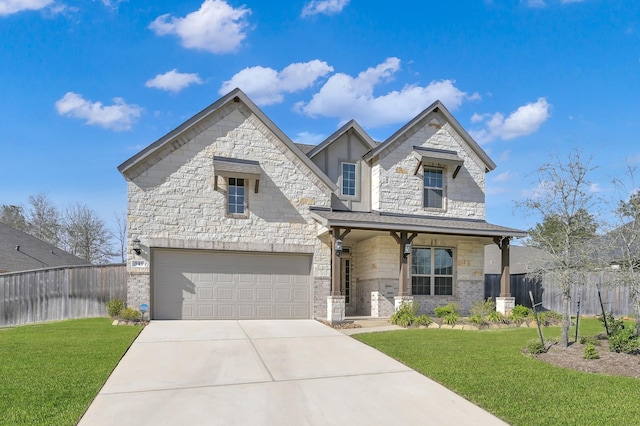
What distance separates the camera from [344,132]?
55.3ft

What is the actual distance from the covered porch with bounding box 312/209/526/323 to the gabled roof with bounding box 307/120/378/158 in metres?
2.67

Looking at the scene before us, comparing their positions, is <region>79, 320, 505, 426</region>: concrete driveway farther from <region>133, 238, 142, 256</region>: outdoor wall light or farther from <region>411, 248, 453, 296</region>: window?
<region>411, 248, 453, 296</region>: window

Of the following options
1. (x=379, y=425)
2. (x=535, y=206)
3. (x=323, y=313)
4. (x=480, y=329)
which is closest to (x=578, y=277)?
(x=535, y=206)

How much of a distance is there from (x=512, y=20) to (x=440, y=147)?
17.4 ft

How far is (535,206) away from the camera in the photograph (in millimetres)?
10242

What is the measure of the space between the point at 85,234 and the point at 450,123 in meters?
34.9

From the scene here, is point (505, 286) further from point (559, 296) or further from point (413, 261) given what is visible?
point (559, 296)

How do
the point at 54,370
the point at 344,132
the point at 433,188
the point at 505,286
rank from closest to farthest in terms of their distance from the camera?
the point at 54,370, the point at 505,286, the point at 344,132, the point at 433,188

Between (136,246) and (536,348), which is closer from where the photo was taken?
(536,348)

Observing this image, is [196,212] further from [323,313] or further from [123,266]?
[323,313]

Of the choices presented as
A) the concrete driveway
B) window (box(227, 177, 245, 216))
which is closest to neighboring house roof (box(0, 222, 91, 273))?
window (box(227, 177, 245, 216))

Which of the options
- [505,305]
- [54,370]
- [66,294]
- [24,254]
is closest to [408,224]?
[505,305]

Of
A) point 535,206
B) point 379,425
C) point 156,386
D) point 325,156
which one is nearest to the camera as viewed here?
point 379,425

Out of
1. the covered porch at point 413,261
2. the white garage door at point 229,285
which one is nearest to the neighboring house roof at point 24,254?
the white garage door at point 229,285
